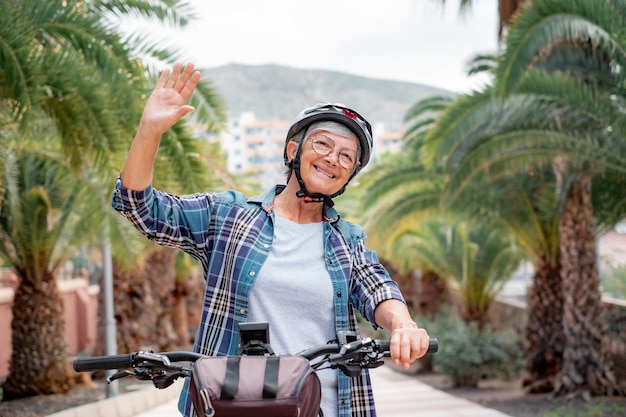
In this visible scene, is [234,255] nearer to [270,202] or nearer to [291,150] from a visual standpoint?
[270,202]

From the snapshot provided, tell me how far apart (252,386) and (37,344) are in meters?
13.3

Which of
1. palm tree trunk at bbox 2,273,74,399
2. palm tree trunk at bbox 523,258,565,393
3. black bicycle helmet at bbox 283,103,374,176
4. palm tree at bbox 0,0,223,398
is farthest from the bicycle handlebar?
palm tree trunk at bbox 523,258,565,393

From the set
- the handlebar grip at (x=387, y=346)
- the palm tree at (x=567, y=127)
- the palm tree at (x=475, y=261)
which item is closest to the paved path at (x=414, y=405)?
the palm tree at (x=567, y=127)

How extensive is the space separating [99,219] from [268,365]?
10.9 metres

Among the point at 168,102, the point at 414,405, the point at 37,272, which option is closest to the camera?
the point at 168,102

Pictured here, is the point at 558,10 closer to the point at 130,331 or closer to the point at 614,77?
the point at 614,77

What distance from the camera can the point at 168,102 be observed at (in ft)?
8.91

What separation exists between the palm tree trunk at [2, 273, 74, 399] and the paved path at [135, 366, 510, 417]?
1797mm

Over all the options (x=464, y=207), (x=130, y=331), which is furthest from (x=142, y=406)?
(x=464, y=207)

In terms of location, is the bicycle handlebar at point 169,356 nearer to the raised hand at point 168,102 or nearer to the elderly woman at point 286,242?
the elderly woman at point 286,242

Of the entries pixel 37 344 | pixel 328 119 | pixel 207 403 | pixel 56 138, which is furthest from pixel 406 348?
pixel 37 344

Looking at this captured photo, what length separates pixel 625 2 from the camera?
32.1ft

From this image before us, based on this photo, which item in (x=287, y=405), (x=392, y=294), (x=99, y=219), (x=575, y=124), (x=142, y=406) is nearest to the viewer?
(x=287, y=405)

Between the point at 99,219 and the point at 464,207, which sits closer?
the point at 99,219
